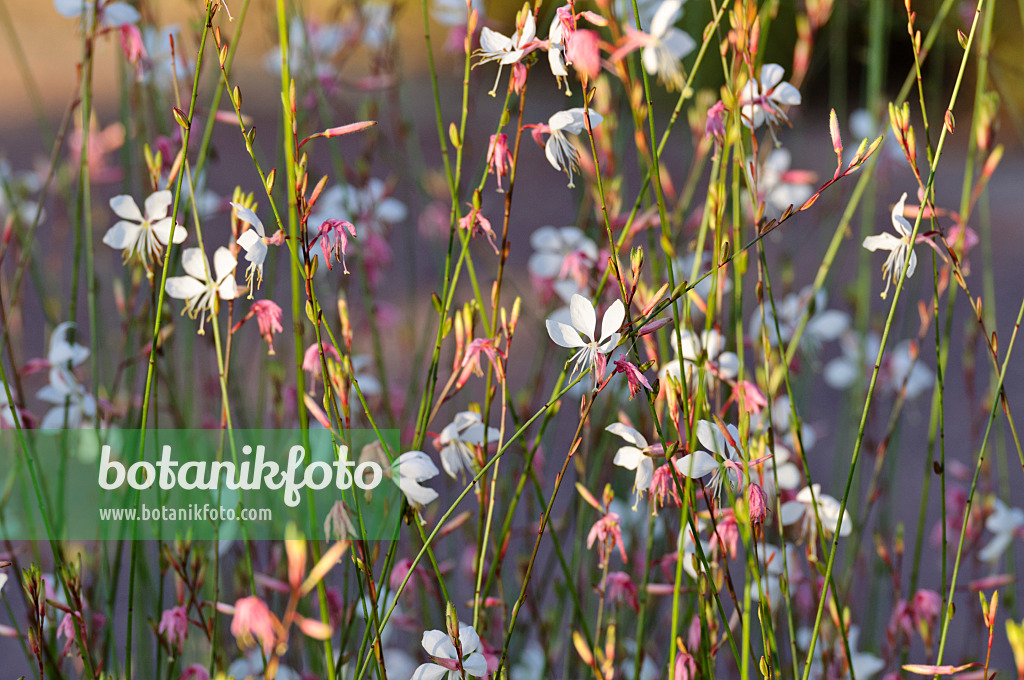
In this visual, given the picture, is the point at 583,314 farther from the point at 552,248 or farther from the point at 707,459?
the point at 552,248

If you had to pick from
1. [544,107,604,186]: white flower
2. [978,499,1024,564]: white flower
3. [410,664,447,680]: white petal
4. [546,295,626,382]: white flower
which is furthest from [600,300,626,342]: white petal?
[978,499,1024,564]: white flower

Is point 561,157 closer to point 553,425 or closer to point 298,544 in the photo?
point 298,544

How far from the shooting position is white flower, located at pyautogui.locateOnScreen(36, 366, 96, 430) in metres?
0.73

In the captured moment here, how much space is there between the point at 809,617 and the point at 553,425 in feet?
1.33

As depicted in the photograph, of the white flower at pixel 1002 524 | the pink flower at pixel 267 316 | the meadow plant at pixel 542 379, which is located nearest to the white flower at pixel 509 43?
the meadow plant at pixel 542 379

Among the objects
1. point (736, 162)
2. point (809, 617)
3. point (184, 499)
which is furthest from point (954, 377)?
point (184, 499)

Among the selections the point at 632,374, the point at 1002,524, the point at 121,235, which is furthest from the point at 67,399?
the point at 1002,524

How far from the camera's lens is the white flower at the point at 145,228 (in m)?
0.60

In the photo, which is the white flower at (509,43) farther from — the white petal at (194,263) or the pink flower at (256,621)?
the pink flower at (256,621)

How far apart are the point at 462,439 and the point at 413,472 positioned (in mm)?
77

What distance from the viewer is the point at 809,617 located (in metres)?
0.97

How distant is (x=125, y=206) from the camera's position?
1.95ft

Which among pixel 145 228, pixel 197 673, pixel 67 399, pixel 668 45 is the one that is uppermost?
pixel 668 45

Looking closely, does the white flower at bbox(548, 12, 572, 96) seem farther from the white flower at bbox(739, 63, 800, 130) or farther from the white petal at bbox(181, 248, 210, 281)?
the white petal at bbox(181, 248, 210, 281)
